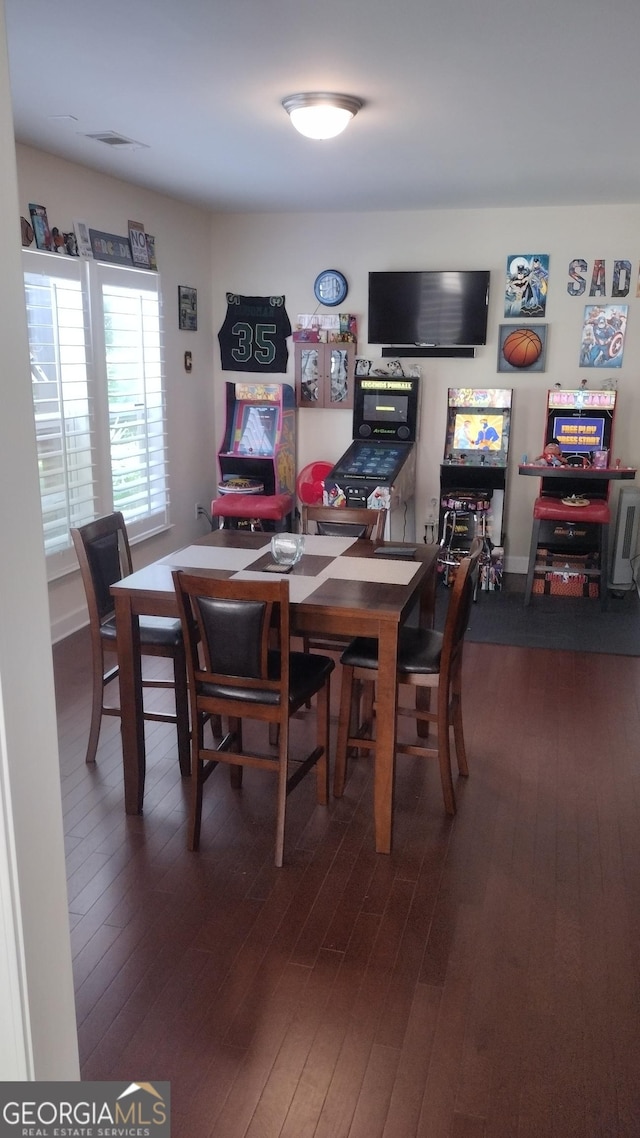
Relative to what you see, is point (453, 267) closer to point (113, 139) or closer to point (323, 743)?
point (113, 139)

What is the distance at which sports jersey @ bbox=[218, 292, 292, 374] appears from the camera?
270 inches

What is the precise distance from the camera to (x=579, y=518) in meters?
5.79

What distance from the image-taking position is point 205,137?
14.0 ft

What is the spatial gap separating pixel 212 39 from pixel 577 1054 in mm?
3259

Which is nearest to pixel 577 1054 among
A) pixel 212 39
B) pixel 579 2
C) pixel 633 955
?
pixel 633 955

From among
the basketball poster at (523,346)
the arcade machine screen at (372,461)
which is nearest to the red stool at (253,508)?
the arcade machine screen at (372,461)

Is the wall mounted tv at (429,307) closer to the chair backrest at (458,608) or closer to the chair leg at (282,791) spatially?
the chair backrest at (458,608)

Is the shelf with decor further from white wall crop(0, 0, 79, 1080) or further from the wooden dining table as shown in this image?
white wall crop(0, 0, 79, 1080)

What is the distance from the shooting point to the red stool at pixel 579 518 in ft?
18.9

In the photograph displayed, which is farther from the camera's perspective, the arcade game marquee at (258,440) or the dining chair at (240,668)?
the arcade game marquee at (258,440)

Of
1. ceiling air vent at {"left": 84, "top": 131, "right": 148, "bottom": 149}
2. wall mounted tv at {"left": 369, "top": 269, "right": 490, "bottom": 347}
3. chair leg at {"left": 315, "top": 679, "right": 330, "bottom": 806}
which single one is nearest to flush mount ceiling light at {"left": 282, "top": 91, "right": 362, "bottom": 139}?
ceiling air vent at {"left": 84, "top": 131, "right": 148, "bottom": 149}

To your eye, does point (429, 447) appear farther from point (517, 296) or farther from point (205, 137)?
point (205, 137)

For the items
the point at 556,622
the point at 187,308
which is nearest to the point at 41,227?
the point at 187,308

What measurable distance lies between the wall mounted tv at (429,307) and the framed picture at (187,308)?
1.36 metres
